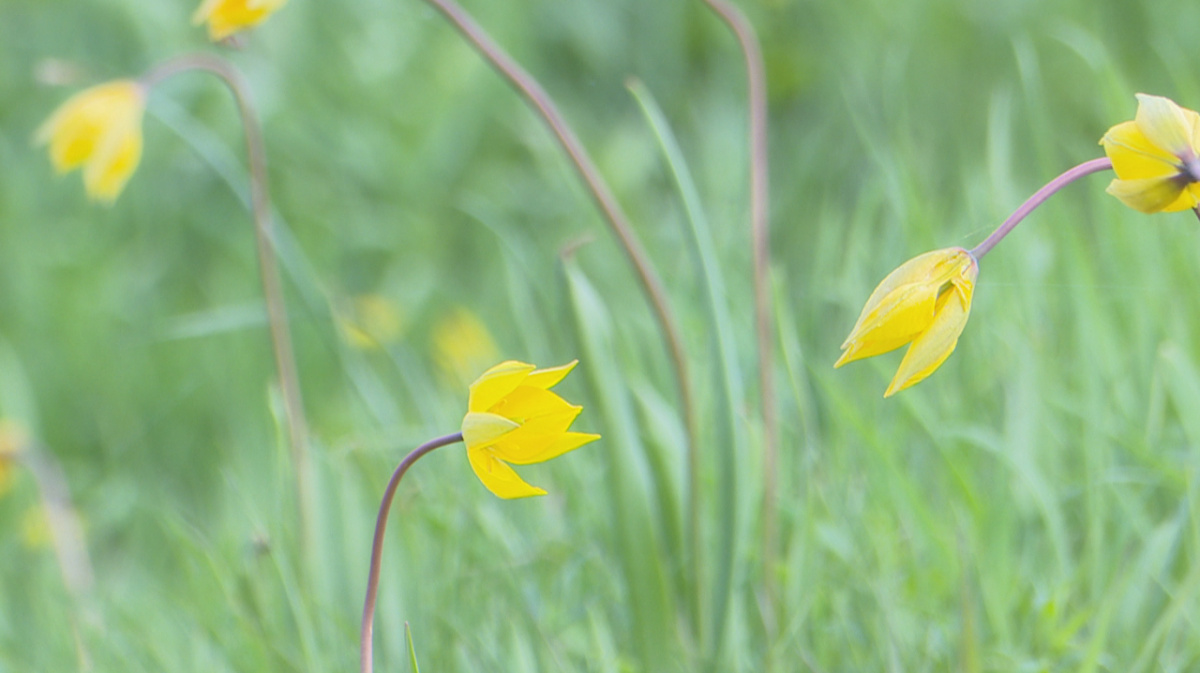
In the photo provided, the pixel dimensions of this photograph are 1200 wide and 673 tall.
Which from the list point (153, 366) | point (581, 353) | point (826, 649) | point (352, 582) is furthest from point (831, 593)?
point (153, 366)

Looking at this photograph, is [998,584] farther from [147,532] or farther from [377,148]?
[377,148]

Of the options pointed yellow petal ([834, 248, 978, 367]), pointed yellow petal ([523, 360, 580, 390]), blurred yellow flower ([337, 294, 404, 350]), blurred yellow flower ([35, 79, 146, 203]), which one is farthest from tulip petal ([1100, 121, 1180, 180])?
blurred yellow flower ([337, 294, 404, 350])

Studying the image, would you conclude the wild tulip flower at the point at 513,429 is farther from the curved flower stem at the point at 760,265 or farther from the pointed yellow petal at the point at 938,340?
the curved flower stem at the point at 760,265

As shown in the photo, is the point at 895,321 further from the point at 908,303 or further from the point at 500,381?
the point at 500,381

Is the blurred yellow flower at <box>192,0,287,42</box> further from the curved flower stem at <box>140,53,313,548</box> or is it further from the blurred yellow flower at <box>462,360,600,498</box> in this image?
the blurred yellow flower at <box>462,360,600,498</box>

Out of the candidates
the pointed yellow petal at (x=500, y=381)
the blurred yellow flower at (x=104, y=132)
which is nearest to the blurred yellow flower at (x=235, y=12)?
the blurred yellow flower at (x=104, y=132)

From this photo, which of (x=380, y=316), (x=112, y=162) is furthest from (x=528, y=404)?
(x=380, y=316)
